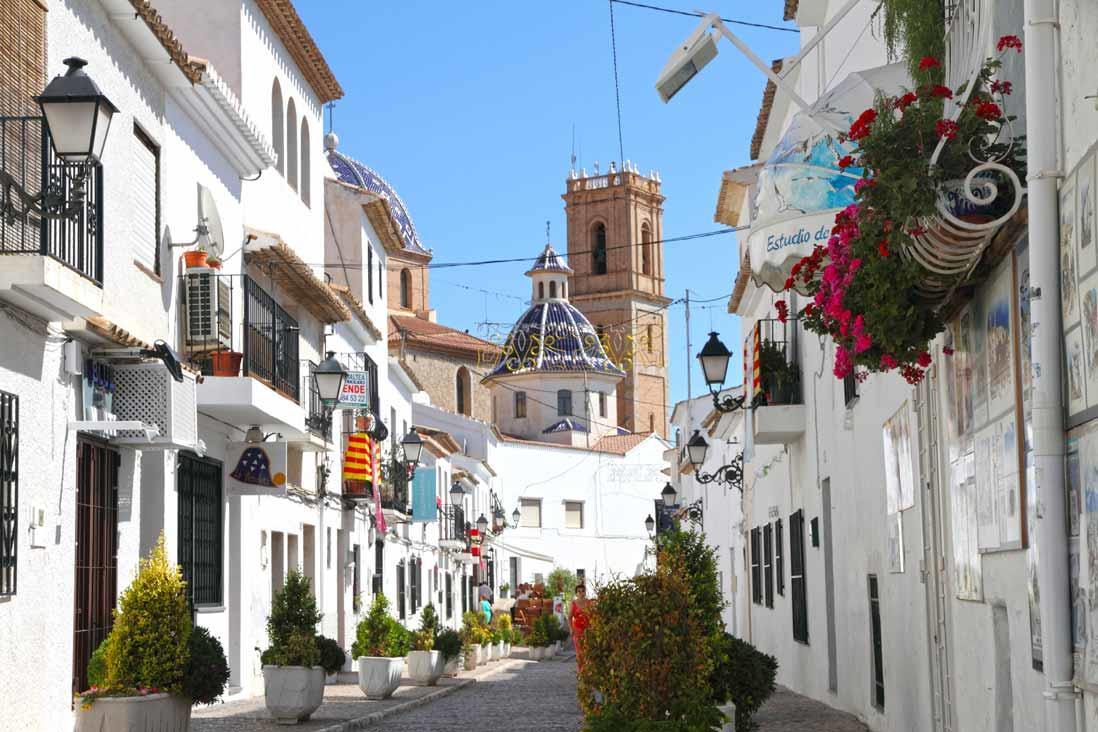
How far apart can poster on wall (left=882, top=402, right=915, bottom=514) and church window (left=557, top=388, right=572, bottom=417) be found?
214 ft

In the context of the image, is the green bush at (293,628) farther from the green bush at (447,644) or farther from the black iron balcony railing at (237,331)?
the green bush at (447,644)

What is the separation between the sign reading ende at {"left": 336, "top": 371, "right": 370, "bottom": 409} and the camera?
25.9 meters

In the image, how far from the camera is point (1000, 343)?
7613 millimetres

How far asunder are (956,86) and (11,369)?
6.97 meters

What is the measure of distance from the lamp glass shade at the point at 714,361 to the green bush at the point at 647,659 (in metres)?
9.96

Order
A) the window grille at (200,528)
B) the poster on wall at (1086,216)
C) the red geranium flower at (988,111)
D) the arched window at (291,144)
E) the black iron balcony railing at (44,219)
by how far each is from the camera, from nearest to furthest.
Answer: the poster on wall at (1086,216), the red geranium flower at (988,111), the black iron balcony railing at (44,219), the window grille at (200,528), the arched window at (291,144)

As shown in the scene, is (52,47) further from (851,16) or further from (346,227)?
(346,227)

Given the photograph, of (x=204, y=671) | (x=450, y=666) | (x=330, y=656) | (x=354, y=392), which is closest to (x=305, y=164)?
(x=354, y=392)

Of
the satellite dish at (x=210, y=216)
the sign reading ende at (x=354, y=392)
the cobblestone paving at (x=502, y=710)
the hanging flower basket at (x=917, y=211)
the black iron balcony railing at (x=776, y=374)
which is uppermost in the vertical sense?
the satellite dish at (x=210, y=216)

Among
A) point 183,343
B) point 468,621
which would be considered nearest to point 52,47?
point 183,343

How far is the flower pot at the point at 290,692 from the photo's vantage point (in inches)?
636

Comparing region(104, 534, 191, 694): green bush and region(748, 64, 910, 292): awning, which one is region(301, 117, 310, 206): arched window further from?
region(748, 64, 910, 292): awning

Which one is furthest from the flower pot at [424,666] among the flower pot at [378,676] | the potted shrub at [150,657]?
the potted shrub at [150,657]

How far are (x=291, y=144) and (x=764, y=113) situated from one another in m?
7.59
